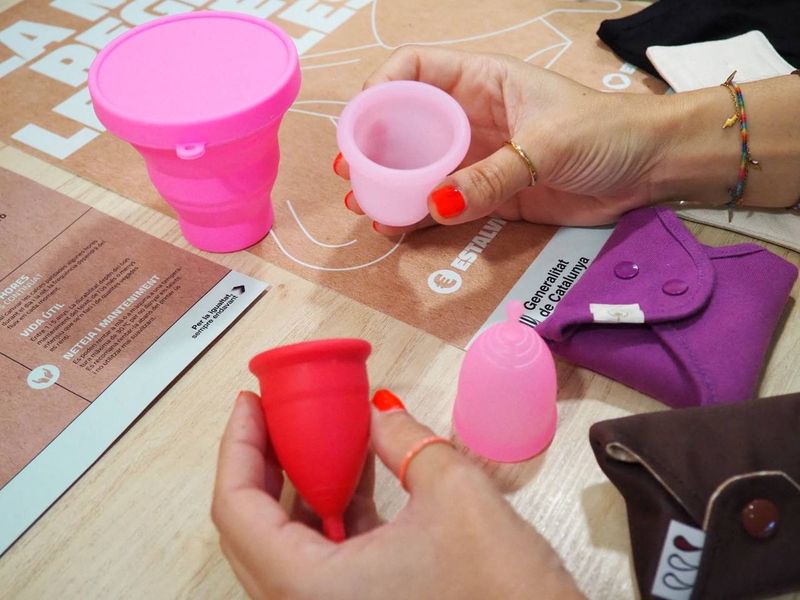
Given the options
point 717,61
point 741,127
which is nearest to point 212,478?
point 741,127

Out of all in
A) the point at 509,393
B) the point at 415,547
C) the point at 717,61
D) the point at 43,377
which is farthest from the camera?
the point at 717,61

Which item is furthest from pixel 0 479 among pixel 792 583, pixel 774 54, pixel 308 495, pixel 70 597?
pixel 774 54

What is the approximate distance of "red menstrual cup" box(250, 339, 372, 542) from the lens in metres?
Result: 0.49

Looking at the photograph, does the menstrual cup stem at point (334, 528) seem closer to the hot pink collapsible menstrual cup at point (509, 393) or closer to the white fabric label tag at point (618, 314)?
the hot pink collapsible menstrual cup at point (509, 393)

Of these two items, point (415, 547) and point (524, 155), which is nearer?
point (415, 547)

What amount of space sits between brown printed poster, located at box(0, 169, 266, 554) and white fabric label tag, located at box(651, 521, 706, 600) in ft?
1.46

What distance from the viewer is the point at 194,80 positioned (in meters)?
0.63

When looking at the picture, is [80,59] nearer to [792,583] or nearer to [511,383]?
[511,383]

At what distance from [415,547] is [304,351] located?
15 centimetres

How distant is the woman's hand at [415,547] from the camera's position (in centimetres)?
41

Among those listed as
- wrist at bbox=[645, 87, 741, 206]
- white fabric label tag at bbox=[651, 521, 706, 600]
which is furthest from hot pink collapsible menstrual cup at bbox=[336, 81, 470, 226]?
white fabric label tag at bbox=[651, 521, 706, 600]

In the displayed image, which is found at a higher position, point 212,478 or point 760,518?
point 760,518

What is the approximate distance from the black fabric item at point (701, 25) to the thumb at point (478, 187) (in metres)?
0.41

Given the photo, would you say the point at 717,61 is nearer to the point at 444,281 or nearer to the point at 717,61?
the point at 717,61
